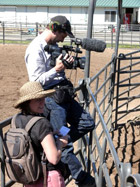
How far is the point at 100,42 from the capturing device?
3527 millimetres

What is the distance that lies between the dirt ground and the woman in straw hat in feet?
10.2

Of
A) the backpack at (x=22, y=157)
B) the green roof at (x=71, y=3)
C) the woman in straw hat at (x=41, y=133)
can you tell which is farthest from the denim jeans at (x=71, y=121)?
the green roof at (x=71, y=3)

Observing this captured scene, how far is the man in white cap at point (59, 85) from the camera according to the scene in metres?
3.26

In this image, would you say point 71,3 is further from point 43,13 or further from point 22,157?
point 22,157

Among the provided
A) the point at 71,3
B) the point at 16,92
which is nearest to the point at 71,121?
the point at 16,92

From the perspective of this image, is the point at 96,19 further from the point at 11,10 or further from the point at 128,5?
the point at 11,10

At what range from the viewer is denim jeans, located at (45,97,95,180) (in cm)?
323

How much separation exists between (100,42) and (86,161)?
1256 millimetres

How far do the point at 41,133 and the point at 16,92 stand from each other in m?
7.76

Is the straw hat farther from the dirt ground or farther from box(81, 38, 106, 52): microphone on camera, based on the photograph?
the dirt ground

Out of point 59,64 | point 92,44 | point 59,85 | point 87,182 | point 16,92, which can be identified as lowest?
point 16,92

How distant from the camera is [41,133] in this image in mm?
2467

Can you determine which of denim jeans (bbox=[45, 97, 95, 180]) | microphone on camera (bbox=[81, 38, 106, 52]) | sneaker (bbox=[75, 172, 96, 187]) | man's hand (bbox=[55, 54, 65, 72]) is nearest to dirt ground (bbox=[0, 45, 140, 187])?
denim jeans (bbox=[45, 97, 95, 180])

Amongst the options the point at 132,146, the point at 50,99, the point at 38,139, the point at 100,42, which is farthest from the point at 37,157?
the point at 132,146
